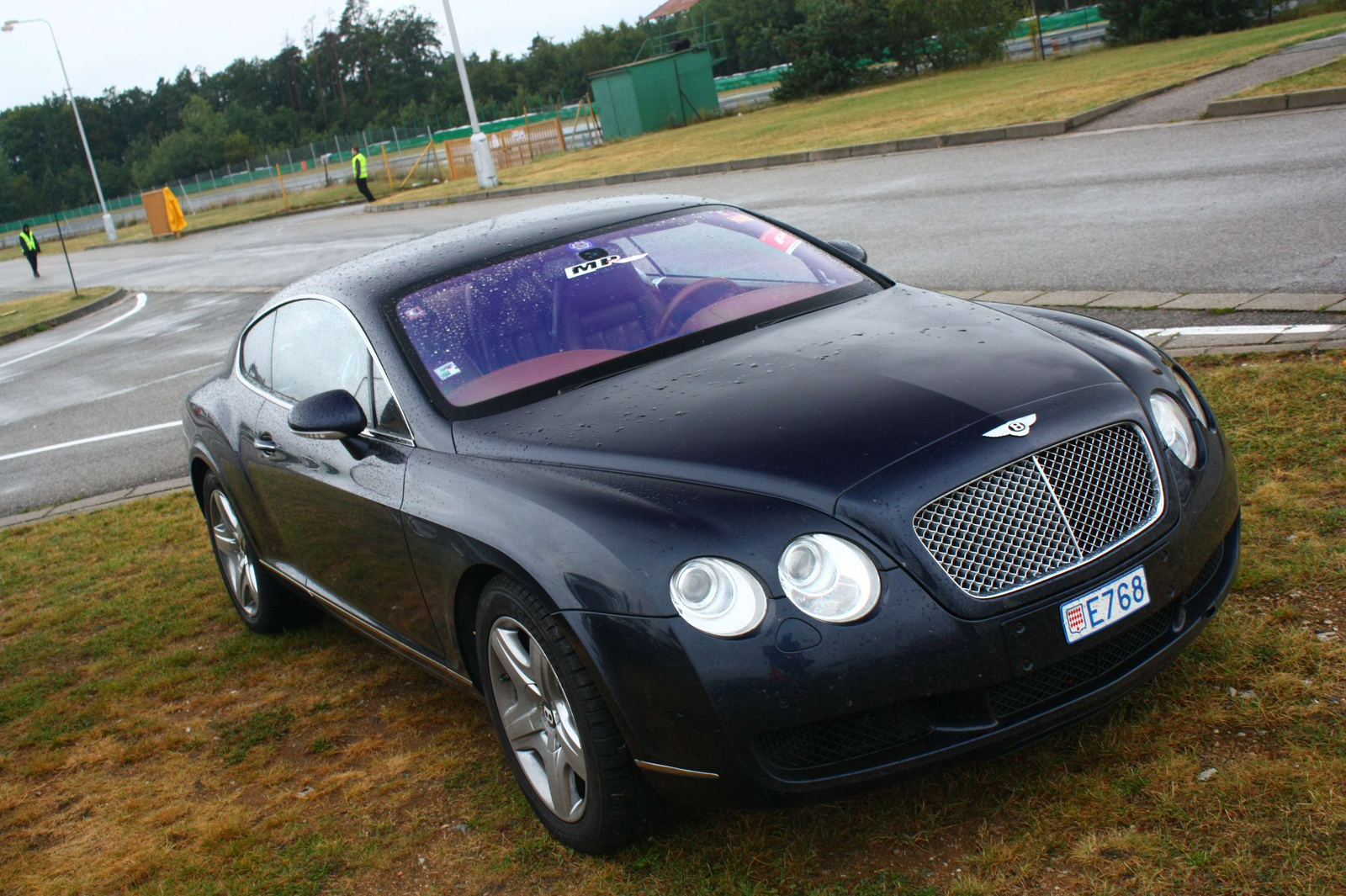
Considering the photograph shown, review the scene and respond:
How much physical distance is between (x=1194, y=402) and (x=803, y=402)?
1106 mm

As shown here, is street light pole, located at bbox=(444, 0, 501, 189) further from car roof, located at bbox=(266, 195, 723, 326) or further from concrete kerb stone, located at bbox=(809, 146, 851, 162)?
car roof, located at bbox=(266, 195, 723, 326)

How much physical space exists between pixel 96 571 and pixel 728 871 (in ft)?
16.0

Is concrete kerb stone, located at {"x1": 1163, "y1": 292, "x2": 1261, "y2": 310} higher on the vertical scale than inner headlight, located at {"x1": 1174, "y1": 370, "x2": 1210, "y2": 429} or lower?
lower

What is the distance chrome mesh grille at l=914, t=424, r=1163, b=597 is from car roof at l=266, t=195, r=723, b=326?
2.00m

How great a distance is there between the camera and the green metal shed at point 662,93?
129ft

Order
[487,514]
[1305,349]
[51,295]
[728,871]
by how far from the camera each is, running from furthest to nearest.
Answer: [51,295] → [1305,349] → [487,514] → [728,871]

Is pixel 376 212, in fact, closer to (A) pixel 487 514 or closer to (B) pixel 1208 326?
(B) pixel 1208 326

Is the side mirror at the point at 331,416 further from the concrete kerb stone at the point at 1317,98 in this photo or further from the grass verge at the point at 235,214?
the grass verge at the point at 235,214

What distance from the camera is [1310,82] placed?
588 inches

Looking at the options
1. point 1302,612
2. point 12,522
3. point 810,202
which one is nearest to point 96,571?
point 12,522

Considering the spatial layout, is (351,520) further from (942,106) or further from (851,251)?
(942,106)

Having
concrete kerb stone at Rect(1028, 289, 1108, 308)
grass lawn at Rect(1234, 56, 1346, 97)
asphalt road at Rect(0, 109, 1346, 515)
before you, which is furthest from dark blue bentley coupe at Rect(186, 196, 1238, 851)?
grass lawn at Rect(1234, 56, 1346, 97)

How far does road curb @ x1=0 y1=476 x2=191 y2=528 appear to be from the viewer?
7.94 meters

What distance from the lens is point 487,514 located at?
3.08m
